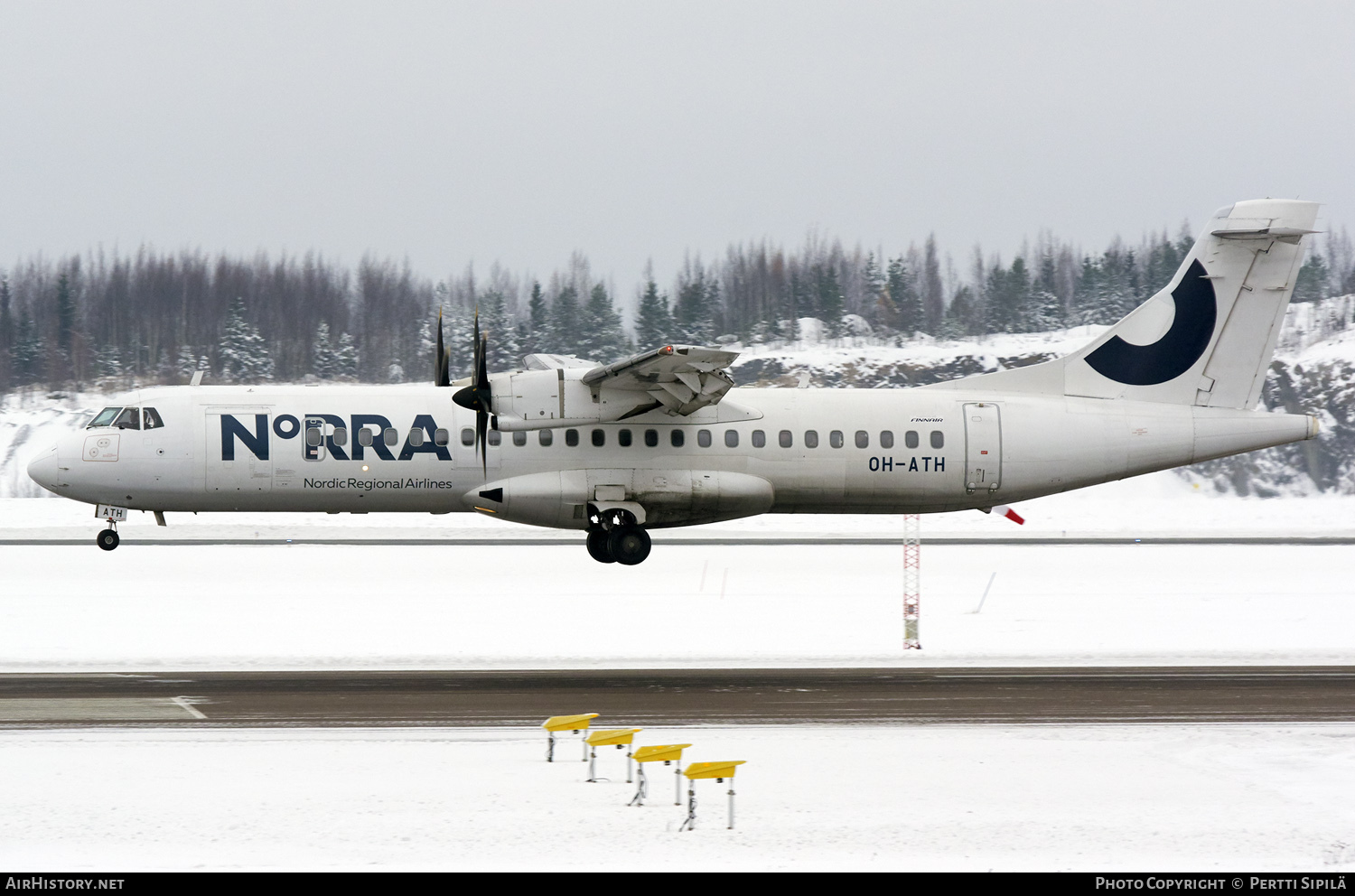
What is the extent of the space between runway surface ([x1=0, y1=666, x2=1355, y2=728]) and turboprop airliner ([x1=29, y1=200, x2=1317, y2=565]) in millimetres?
9019

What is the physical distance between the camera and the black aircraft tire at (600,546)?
25.4m

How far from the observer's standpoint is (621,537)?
25.1 meters

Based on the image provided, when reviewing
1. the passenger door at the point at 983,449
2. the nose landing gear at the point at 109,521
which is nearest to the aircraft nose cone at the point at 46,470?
the nose landing gear at the point at 109,521

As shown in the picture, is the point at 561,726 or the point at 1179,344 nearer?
the point at 561,726

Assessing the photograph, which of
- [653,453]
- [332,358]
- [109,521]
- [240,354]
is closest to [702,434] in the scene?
[653,453]

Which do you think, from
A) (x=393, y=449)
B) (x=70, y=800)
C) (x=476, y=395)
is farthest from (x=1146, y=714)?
(x=393, y=449)

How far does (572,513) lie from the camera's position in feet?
81.7

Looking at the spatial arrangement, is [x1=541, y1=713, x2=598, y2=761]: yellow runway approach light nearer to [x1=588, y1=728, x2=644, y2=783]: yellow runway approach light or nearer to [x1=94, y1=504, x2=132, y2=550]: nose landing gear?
[x1=588, y1=728, x2=644, y2=783]: yellow runway approach light

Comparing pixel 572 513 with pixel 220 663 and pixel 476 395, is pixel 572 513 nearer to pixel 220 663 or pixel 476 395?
pixel 476 395

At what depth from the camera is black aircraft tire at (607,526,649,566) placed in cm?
2511

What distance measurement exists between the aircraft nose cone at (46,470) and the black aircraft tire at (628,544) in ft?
34.9

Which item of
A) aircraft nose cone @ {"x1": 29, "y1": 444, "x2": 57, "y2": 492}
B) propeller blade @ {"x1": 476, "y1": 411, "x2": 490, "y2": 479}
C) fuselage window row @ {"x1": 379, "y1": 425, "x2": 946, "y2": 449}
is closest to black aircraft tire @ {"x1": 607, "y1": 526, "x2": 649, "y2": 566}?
fuselage window row @ {"x1": 379, "y1": 425, "x2": 946, "y2": 449}

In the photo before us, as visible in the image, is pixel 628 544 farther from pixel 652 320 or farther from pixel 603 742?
pixel 652 320

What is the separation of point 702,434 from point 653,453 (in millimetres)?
1043
